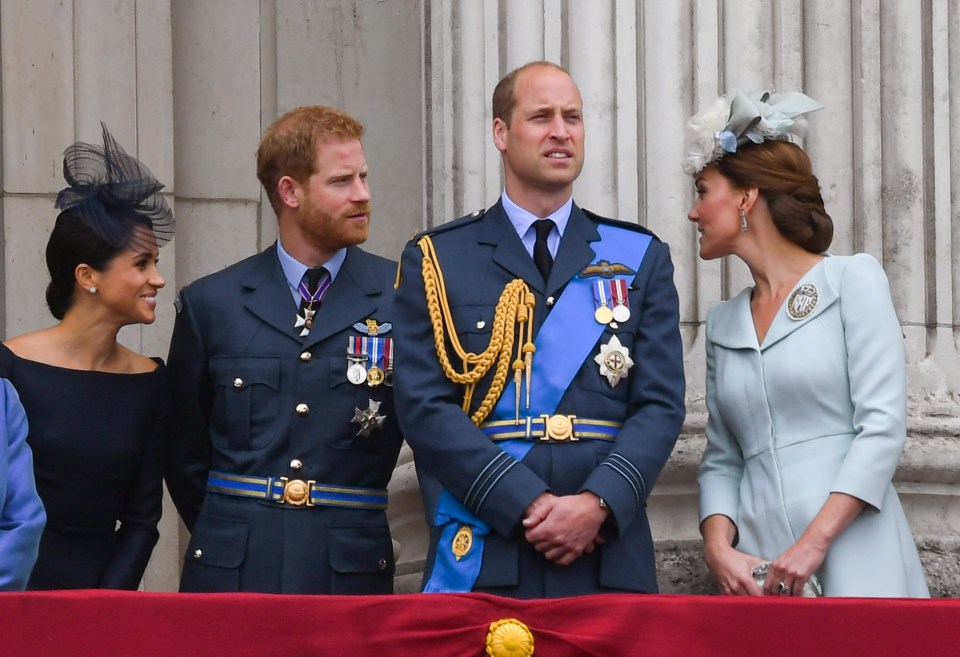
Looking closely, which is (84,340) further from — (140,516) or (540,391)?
(540,391)

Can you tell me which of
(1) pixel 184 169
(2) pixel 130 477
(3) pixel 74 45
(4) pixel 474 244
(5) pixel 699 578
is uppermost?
(3) pixel 74 45

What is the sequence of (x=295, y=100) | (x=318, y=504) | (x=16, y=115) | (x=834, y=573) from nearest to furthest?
(x=834, y=573)
(x=318, y=504)
(x=16, y=115)
(x=295, y=100)

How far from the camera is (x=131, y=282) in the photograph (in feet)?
14.6

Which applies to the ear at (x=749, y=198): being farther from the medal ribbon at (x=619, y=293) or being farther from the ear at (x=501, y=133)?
the ear at (x=501, y=133)

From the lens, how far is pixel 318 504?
435cm

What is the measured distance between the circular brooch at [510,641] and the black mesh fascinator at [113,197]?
167 centimetres

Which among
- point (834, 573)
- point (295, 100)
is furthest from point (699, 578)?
point (295, 100)

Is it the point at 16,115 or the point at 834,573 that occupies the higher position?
the point at 16,115

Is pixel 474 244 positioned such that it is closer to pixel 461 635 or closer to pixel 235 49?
pixel 461 635

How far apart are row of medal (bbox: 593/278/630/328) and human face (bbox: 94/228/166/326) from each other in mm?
1195

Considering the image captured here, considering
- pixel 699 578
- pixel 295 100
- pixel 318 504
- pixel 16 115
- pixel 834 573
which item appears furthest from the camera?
pixel 295 100

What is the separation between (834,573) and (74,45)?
120 inches

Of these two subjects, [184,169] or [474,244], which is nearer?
[474,244]

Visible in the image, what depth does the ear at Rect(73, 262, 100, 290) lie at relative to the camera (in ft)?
14.6
